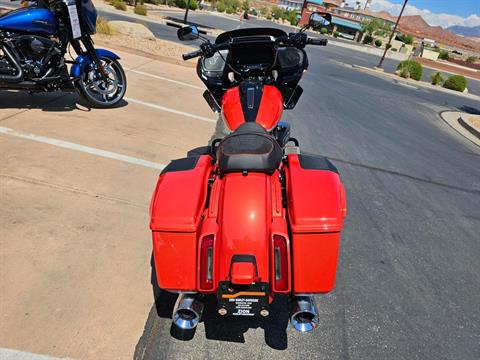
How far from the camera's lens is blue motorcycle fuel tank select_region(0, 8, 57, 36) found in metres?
4.33

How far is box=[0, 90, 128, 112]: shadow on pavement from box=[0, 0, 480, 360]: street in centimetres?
3

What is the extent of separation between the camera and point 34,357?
1860 mm

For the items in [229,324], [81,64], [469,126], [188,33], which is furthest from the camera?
[469,126]

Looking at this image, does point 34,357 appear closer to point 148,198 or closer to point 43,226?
point 43,226

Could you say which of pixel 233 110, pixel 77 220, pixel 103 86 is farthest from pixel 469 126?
pixel 77 220

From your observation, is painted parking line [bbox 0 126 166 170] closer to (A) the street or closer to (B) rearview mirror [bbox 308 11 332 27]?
(A) the street

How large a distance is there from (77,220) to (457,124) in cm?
1180

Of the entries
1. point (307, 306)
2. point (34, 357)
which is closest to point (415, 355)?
point (307, 306)

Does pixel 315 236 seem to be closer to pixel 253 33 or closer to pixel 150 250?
pixel 150 250

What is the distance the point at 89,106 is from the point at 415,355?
17.3 feet

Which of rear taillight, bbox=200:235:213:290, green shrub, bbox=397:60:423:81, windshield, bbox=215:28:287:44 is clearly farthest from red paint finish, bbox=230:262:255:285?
green shrub, bbox=397:60:423:81

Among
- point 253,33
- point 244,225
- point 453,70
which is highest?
point 253,33

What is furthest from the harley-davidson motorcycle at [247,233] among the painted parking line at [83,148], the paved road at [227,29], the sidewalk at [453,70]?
the sidewalk at [453,70]

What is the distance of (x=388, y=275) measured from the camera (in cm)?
304
